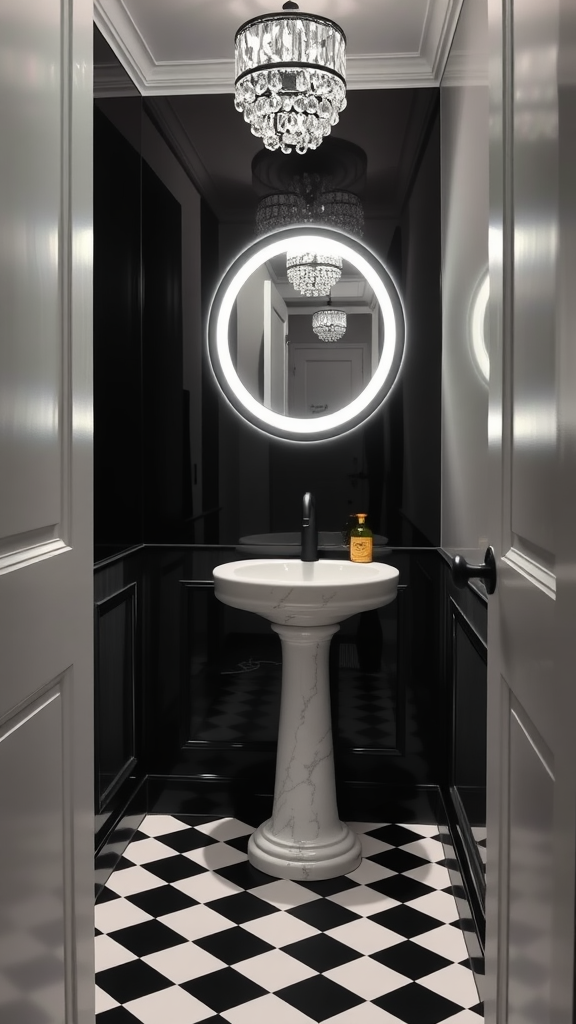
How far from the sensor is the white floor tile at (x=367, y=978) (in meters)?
1.99

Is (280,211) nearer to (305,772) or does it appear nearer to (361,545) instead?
(361,545)

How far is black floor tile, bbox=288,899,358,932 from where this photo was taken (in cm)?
228

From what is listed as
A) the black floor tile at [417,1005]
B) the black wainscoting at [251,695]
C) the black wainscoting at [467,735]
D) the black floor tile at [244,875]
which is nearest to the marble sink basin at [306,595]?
the black wainscoting at [467,735]

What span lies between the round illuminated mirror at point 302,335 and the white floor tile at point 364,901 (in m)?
1.46

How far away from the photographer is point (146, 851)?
2.73 metres

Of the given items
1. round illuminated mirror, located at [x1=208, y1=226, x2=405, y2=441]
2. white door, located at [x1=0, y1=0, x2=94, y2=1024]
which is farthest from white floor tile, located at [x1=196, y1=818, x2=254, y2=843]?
white door, located at [x1=0, y1=0, x2=94, y2=1024]

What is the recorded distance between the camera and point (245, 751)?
304 centimetres

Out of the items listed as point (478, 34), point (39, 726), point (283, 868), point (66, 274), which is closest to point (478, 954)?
point (283, 868)

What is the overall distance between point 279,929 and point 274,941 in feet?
0.21

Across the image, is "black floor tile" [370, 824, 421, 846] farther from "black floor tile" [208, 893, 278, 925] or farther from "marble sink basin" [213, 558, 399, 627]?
"marble sink basin" [213, 558, 399, 627]

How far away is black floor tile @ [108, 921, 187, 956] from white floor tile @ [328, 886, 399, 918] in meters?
0.47

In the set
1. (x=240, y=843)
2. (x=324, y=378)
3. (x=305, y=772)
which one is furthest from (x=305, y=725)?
(x=324, y=378)

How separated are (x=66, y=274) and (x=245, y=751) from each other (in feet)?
7.09

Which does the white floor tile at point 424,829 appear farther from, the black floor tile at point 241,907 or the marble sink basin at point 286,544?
the marble sink basin at point 286,544
